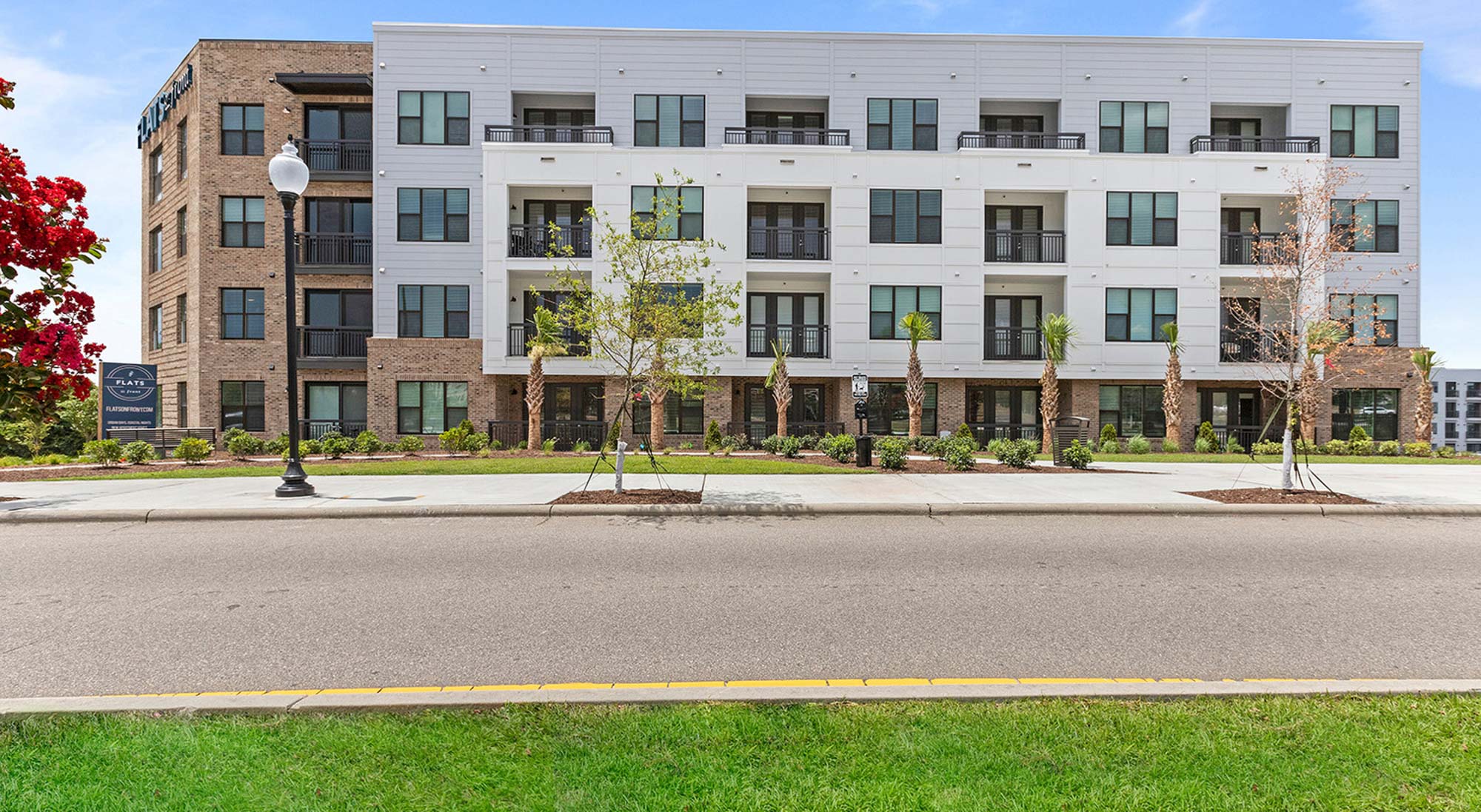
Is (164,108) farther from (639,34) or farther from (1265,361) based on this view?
(1265,361)

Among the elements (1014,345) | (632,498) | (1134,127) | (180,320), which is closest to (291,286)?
(632,498)

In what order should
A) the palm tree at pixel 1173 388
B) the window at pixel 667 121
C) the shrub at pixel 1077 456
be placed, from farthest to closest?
1. the window at pixel 667 121
2. the palm tree at pixel 1173 388
3. the shrub at pixel 1077 456

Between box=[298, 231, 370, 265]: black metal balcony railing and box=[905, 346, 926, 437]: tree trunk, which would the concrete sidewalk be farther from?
box=[298, 231, 370, 265]: black metal balcony railing

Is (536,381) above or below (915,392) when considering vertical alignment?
above

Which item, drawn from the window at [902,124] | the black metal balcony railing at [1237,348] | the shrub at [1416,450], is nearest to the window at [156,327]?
the window at [902,124]

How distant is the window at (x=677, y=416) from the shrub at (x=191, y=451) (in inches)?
512

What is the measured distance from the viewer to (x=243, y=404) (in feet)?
88.0

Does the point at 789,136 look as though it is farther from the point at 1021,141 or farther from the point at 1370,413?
the point at 1370,413

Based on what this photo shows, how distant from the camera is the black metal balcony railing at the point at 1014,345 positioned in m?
26.6

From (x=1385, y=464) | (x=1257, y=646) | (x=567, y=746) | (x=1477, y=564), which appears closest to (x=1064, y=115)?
(x=1385, y=464)

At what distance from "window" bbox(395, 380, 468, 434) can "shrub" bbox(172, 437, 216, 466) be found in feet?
22.8

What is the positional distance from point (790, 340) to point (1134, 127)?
16.1m

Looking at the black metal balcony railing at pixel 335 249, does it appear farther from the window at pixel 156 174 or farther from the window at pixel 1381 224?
the window at pixel 1381 224

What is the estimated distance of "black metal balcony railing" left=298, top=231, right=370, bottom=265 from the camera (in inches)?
1053
